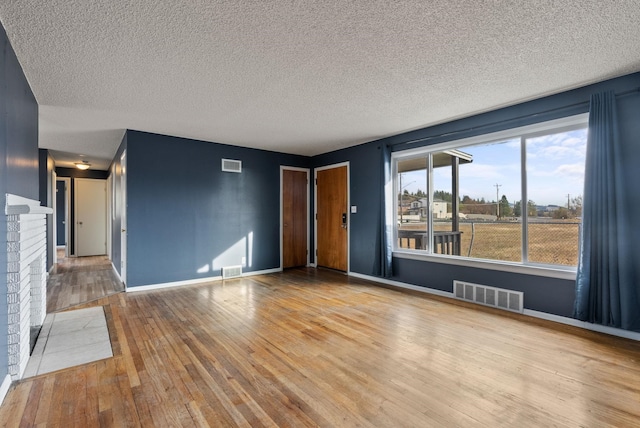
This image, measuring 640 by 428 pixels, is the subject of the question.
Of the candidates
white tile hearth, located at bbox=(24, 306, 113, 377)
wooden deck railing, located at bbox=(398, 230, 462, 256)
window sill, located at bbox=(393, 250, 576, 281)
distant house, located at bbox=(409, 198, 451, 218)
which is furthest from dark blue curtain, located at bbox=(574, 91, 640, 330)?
white tile hearth, located at bbox=(24, 306, 113, 377)

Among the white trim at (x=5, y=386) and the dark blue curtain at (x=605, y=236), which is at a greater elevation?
the dark blue curtain at (x=605, y=236)

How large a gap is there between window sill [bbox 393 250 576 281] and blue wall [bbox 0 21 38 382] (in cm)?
449

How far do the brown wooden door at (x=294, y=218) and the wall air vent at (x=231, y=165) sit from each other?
3.31 ft

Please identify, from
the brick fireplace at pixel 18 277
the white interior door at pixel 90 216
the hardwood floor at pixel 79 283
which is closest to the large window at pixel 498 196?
the brick fireplace at pixel 18 277

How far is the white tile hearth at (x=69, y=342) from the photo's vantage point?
8.02 feet

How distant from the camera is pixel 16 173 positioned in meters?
2.40

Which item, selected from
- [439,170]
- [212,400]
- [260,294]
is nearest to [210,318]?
[260,294]

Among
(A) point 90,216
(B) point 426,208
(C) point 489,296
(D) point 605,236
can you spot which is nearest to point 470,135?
(B) point 426,208

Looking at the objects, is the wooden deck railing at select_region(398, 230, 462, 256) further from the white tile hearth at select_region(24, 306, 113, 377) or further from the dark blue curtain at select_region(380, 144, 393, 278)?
the white tile hearth at select_region(24, 306, 113, 377)

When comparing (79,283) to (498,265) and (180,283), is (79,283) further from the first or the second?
(498,265)

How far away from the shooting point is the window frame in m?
3.29

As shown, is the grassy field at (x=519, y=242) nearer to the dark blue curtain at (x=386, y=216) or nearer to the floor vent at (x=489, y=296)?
the floor vent at (x=489, y=296)

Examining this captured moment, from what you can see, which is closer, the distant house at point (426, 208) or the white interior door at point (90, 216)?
the distant house at point (426, 208)

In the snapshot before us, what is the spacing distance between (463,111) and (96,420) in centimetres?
448
